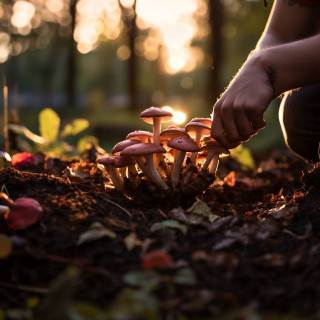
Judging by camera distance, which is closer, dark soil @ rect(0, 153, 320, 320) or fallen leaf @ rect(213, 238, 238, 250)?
dark soil @ rect(0, 153, 320, 320)

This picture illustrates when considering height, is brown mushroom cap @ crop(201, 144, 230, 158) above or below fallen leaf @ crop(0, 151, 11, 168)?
above

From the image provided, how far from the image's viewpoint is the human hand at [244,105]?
78.0 inches

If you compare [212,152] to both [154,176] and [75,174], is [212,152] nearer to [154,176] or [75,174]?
[154,176]

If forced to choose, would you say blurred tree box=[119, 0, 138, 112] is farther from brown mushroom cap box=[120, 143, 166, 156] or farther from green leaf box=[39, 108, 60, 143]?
brown mushroom cap box=[120, 143, 166, 156]

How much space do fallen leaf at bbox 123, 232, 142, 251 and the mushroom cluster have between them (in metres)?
0.59

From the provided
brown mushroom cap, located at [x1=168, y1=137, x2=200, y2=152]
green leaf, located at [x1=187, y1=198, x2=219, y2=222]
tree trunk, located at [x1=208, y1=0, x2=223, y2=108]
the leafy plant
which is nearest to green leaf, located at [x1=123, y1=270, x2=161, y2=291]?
green leaf, located at [x1=187, y1=198, x2=219, y2=222]

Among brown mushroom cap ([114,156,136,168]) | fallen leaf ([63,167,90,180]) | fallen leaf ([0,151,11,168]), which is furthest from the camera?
fallen leaf ([63,167,90,180])

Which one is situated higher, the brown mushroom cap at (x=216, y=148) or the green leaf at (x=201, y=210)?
the brown mushroom cap at (x=216, y=148)

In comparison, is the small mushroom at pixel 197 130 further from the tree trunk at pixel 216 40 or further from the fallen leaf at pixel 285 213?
the tree trunk at pixel 216 40

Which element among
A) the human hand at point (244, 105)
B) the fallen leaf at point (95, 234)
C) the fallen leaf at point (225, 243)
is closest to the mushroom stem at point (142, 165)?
the human hand at point (244, 105)

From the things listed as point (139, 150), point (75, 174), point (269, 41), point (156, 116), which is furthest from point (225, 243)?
point (269, 41)

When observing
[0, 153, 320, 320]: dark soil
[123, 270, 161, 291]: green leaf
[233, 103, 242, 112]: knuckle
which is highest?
[233, 103, 242, 112]: knuckle

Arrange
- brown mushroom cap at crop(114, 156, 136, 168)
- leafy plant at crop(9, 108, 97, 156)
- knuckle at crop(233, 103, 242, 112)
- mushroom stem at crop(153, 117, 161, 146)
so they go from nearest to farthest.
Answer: knuckle at crop(233, 103, 242, 112) → brown mushroom cap at crop(114, 156, 136, 168) → mushroom stem at crop(153, 117, 161, 146) → leafy plant at crop(9, 108, 97, 156)

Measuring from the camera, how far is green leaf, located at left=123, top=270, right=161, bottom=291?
1.30 metres
